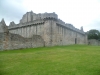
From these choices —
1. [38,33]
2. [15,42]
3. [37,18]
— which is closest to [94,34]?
[37,18]

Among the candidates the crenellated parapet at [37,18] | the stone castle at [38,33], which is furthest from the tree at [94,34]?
the crenellated parapet at [37,18]

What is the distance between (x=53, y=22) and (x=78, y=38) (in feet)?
64.5

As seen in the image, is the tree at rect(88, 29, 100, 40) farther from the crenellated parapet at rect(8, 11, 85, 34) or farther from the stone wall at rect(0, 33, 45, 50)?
the stone wall at rect(0, 33, 45, 50)

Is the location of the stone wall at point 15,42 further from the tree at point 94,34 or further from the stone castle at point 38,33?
the tree at point 94,34

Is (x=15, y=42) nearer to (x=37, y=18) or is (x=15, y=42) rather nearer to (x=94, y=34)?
(x=37, y=18)

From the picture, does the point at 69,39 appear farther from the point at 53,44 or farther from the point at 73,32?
the point at 53,44

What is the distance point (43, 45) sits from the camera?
27844 millimetres

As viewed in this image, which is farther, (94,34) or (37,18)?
(94,34)

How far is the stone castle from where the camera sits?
802 inches

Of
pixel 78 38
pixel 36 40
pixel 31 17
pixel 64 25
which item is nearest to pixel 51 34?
pixel 36 40

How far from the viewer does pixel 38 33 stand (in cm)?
3091

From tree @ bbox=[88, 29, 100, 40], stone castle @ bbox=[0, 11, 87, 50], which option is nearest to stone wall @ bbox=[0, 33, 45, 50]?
stone castle @ bbox=[0, 11, 87, 50]

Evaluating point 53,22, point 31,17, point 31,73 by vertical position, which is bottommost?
point 31,73

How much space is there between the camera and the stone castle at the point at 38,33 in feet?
66.8
